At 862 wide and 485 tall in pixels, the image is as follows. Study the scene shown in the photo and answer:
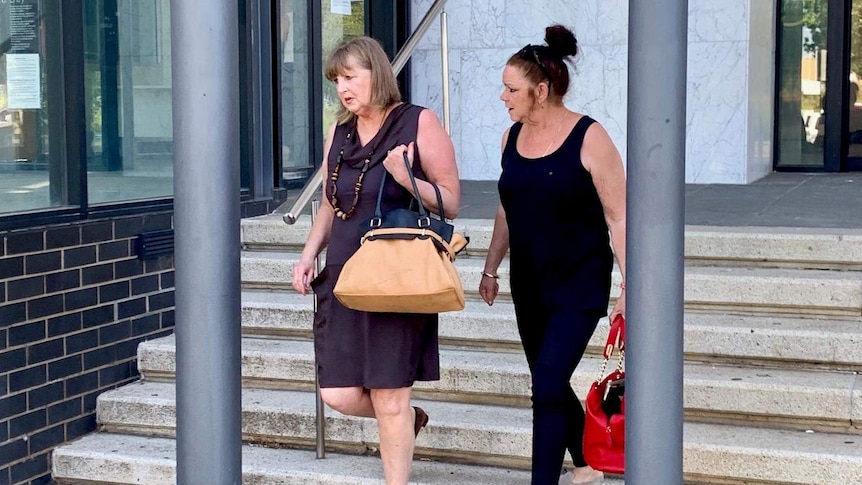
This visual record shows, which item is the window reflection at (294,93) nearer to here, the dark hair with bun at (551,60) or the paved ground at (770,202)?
the paved ground at (770,202)

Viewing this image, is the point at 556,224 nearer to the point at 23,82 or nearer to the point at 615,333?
the point at 615,333

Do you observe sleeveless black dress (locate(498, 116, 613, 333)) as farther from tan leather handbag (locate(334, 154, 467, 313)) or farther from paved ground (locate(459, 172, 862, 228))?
paved ground (locate(459, 172, 862, 228))

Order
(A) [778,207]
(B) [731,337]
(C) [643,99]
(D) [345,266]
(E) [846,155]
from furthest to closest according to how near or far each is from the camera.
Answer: (E) [846,155] → (A) [778,207] → (B) [731,337] → (D) [345,266] → (C) [643,99]

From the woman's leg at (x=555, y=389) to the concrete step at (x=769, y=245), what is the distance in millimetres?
1527

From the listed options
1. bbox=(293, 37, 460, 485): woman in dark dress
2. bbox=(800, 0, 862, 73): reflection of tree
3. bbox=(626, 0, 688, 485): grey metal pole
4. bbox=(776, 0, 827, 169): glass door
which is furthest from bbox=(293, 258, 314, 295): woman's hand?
bbox=(800, 0, 862, 73): reflection of tree

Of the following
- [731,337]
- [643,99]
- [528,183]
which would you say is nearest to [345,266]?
[528,183]

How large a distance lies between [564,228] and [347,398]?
32.6 inches

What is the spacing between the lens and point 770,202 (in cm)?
636

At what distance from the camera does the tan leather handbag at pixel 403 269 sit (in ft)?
10.4

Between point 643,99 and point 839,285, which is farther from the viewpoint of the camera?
point 839,285

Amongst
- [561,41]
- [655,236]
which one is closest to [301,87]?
[561,41]

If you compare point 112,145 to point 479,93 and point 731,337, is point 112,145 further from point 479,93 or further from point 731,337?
point 479,93

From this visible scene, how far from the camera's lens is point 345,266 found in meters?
3.26

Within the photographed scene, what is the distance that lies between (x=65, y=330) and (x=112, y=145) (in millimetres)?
965
